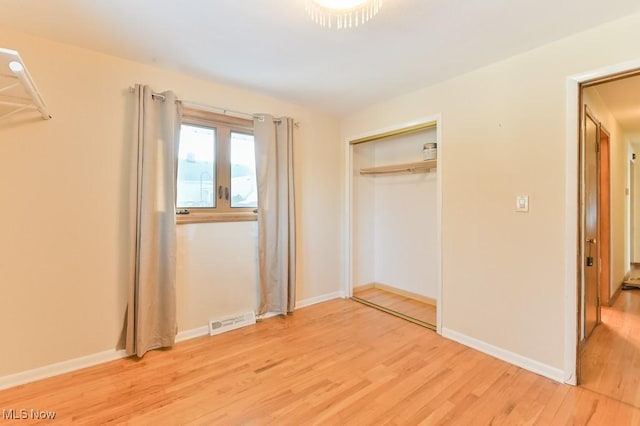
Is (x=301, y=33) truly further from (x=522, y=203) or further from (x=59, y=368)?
(x=59, y=368)

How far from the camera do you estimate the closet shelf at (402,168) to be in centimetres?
339

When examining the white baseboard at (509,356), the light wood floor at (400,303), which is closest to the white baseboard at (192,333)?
the light wood floor at (400,303)

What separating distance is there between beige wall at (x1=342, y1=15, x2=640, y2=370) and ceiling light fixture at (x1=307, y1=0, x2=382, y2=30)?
1.34 meters

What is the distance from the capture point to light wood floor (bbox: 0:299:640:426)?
5.63 ft

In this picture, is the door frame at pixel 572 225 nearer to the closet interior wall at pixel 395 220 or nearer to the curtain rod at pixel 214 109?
→ the closet interior wall at pixel 395 220

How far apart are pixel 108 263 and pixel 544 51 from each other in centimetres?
376

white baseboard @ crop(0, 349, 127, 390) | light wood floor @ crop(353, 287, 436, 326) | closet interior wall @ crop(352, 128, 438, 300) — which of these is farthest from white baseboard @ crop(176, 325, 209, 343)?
closet interior wall @ crop(352, 128, 438, 300)

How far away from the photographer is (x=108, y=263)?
2.33m

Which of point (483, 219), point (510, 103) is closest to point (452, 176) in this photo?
point (483, 219)

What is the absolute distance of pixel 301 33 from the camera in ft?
6.59

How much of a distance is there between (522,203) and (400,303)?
2.00 m

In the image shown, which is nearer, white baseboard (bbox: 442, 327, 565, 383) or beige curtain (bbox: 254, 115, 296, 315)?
white baseboard (bbox: 442, 327, 565, 383)

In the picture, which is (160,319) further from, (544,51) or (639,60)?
(639,60)

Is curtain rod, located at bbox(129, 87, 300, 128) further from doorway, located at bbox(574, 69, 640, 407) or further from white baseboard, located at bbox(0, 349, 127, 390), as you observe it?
doorway, located at bbox(574, 69, 640, 407)
